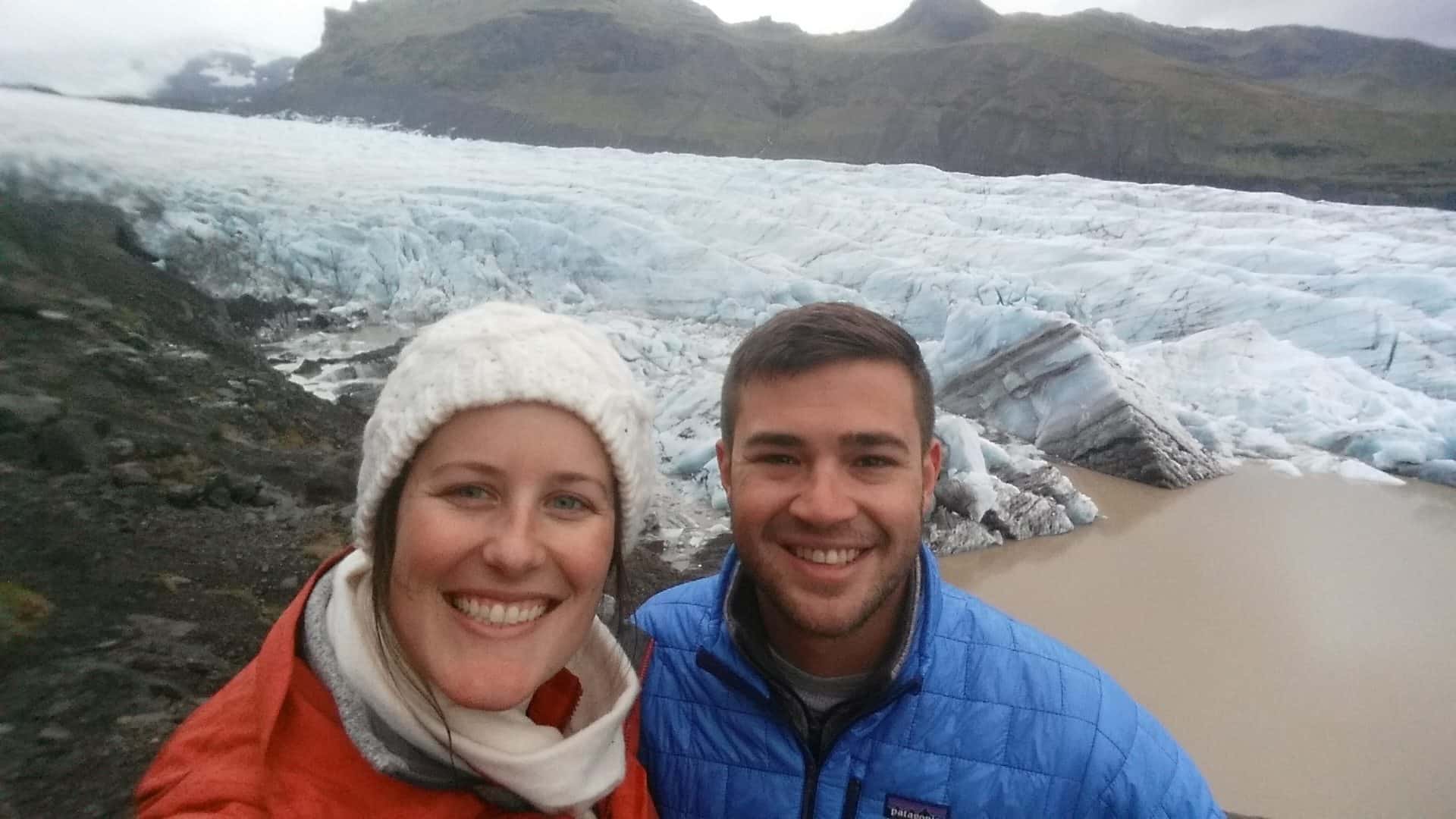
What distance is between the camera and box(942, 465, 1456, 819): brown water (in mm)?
2924

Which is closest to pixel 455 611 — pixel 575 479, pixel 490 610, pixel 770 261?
pixel 490 610

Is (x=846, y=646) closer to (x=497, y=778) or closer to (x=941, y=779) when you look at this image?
(x=941, y=779)

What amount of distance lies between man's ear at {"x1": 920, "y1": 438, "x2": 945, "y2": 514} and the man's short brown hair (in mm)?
31

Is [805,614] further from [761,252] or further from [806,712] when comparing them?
[761,252]

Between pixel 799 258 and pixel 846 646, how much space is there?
768 cm

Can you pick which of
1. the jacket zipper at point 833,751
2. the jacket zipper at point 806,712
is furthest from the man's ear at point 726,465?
the jacket zipper at point 833,751

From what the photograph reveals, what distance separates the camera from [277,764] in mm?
753

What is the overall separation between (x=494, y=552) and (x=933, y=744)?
0.72 metres

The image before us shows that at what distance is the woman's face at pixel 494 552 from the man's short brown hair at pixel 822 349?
1.46 ft

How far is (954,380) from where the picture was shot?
6.54 meters

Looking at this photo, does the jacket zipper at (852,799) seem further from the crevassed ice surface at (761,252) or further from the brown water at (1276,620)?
the crevassed ice surface at (761,252)

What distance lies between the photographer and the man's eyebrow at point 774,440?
1228 millimetres

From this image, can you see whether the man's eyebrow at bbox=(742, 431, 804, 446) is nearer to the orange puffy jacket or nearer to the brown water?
Result: the orange puffy jacket

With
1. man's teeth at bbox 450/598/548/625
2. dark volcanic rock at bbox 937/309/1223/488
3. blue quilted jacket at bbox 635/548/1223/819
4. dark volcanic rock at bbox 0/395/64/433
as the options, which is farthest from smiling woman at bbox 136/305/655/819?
dark volcanic rock at bbox 937/309/1223/488
